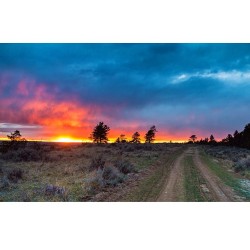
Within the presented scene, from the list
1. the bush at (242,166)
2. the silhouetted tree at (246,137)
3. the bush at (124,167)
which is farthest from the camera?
the silhouetted tree at (246,137)

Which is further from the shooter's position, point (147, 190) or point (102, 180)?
point (102, 180)

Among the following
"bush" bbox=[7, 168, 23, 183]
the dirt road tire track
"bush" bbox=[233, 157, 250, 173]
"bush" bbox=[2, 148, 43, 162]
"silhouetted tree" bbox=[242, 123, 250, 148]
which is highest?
"silhouetted tree" bbox=[242, 123, 250, 148]

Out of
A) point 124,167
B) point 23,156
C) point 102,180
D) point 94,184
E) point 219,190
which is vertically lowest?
point 219,190

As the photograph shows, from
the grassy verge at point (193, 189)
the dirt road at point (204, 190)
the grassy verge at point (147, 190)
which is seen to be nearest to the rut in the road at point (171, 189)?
the dirt road at point (204, 190)

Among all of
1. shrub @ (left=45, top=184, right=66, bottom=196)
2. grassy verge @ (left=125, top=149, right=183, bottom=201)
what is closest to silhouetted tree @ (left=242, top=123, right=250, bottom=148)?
grassy verge @ (left=125, top=149, right=183, bottom=201)

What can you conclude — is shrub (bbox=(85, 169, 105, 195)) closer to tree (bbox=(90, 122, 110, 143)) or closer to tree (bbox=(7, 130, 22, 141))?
tree (bbox=(7, 130, 22, 141))

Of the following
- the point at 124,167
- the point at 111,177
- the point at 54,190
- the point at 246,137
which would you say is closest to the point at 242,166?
the point at 124,167

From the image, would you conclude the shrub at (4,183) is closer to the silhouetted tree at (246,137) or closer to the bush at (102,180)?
the bush at (102,180)

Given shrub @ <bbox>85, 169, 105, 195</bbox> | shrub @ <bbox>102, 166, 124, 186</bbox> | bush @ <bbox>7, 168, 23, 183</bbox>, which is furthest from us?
bush @ <bbox>7, 168, 23, 183</bbox>

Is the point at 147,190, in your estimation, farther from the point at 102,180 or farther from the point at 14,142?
the point at 14,142

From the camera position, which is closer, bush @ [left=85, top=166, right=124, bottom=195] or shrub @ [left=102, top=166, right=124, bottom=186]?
bush @ [left=85, top=166, right=124, bottom=195]
